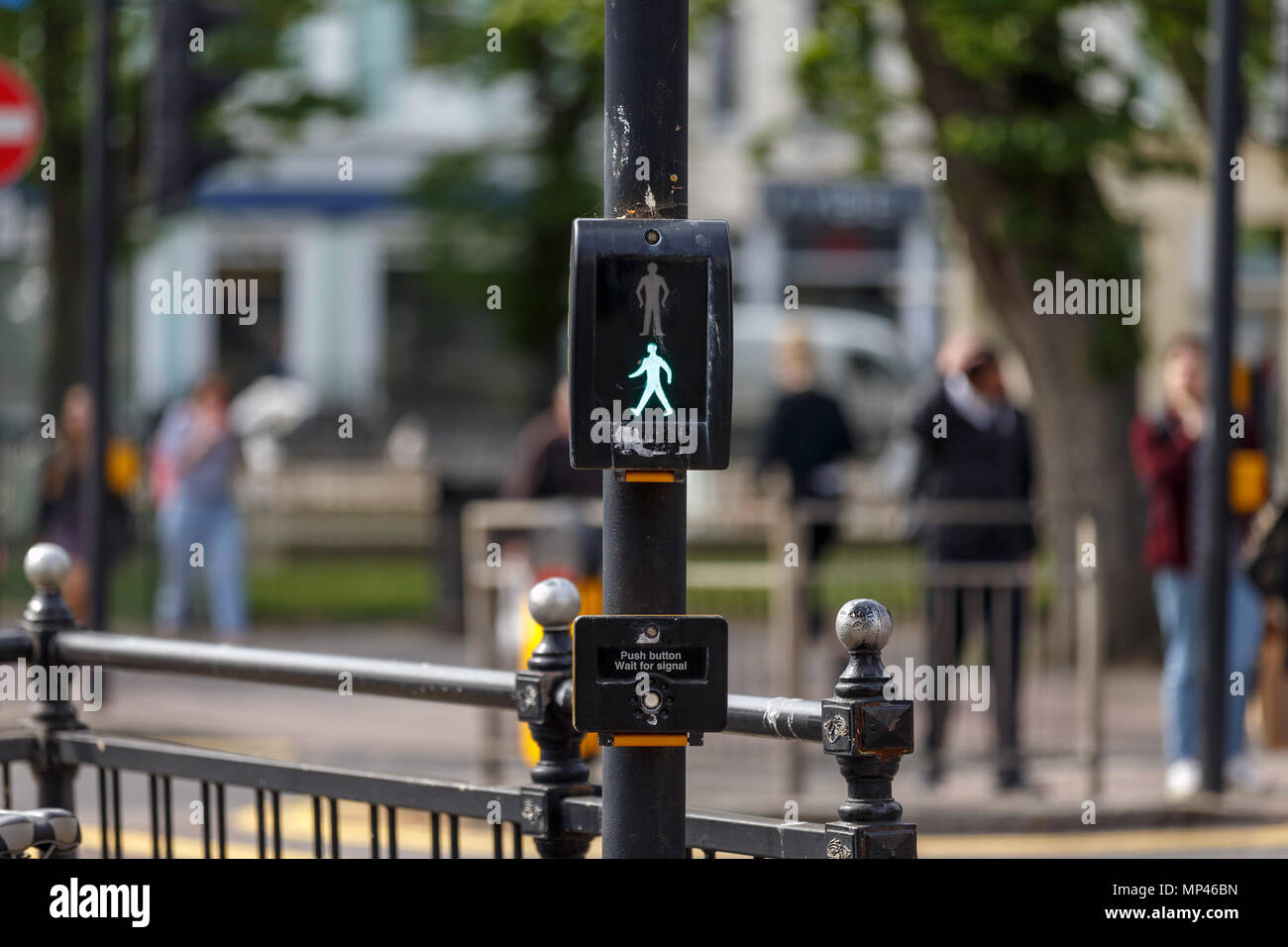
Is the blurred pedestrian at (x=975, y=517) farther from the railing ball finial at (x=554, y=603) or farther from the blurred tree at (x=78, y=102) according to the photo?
the blurred tree at (x=78, y=102)

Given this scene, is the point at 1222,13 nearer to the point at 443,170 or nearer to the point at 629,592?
the point at 629,592

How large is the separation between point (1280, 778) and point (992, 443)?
6.37 ft

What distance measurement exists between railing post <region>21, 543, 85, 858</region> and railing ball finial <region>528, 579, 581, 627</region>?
1.50m

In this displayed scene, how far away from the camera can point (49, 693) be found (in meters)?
5.06

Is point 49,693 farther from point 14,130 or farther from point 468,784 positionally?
point 14,130

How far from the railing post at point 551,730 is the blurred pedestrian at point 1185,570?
16.7 feet

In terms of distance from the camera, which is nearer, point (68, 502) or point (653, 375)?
point (653, 375)

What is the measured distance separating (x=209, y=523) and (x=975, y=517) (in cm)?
737

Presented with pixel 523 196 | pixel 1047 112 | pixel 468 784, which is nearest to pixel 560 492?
pixel 1047 112

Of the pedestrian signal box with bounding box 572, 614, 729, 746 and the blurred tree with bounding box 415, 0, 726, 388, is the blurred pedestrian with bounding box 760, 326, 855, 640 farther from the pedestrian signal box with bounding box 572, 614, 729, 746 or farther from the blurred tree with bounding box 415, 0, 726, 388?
Result: the blurred tree with bounding box 415, 0, 726, 388

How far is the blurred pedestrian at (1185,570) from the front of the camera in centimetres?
873

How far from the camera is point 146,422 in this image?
23219 millimetres

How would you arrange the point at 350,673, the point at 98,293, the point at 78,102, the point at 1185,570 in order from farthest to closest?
the point at 78,102, the point at 98,293, the point at 1185,570, the point at 350,673
